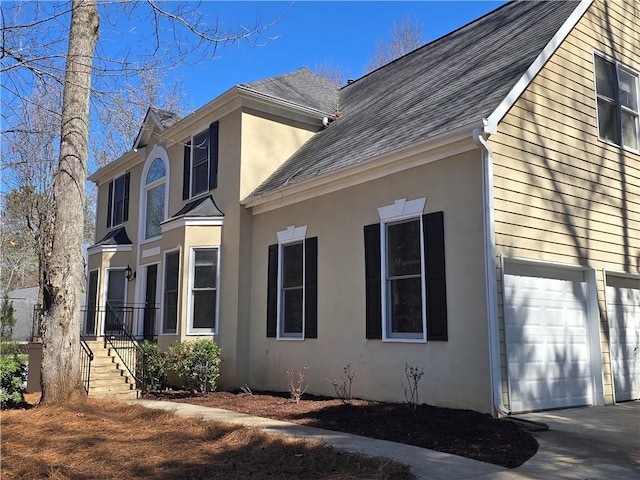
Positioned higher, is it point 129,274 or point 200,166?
point 200,166

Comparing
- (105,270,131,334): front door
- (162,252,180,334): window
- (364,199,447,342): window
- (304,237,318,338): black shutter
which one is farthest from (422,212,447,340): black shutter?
(105,270,131,334): front door

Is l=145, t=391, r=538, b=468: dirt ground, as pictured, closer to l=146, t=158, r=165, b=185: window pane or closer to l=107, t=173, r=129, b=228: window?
l=146, t=158, r=165, b=185: window pane

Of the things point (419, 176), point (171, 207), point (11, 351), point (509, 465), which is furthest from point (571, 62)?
point (11, 351)

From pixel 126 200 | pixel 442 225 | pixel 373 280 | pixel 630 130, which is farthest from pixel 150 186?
pixel 630 130

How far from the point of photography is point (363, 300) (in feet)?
30.9

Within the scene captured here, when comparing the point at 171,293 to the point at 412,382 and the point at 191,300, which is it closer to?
the point at 191,300

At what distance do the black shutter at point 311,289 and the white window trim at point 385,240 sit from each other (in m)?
1.77

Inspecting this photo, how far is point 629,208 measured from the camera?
1005cm

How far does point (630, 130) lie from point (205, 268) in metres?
9.00

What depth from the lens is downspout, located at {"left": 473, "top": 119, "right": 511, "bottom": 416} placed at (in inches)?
285

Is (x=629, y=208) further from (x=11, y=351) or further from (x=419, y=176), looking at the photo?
(x=11, y=351)

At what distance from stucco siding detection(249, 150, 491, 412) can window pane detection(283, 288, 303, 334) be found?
0.32 metres

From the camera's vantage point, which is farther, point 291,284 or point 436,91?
point 291,284

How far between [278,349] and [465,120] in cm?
584
